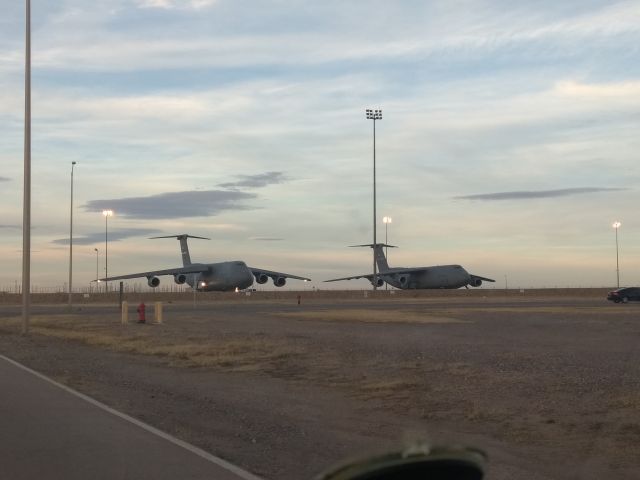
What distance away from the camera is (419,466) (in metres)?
2.33

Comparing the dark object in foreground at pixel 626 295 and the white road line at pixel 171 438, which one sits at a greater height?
the dark object in foreground at pixel 626 295

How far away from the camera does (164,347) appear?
24.6 meters

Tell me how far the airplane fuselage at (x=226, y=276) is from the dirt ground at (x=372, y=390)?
157 feet

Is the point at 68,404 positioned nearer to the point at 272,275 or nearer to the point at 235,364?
the point at 235,364

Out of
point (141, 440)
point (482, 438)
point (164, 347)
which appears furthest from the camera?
point (164, 347)

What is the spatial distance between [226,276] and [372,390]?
63.8 m

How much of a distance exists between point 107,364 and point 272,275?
211 ft

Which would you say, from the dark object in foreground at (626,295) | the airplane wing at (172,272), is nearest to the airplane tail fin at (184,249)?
the airplane wing at (172,272)

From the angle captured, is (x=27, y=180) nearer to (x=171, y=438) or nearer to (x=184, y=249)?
(x=171, y=438)

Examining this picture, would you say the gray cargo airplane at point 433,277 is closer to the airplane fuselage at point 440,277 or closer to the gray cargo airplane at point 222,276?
the airplane fuselage at point 440,277

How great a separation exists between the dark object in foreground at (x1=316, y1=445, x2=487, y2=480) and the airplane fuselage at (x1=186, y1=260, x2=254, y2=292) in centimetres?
7570

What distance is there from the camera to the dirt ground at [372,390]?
31.6 feet

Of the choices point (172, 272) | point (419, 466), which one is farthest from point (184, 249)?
point (419, 466)

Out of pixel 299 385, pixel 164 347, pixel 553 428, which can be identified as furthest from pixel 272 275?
pixel 553 428
